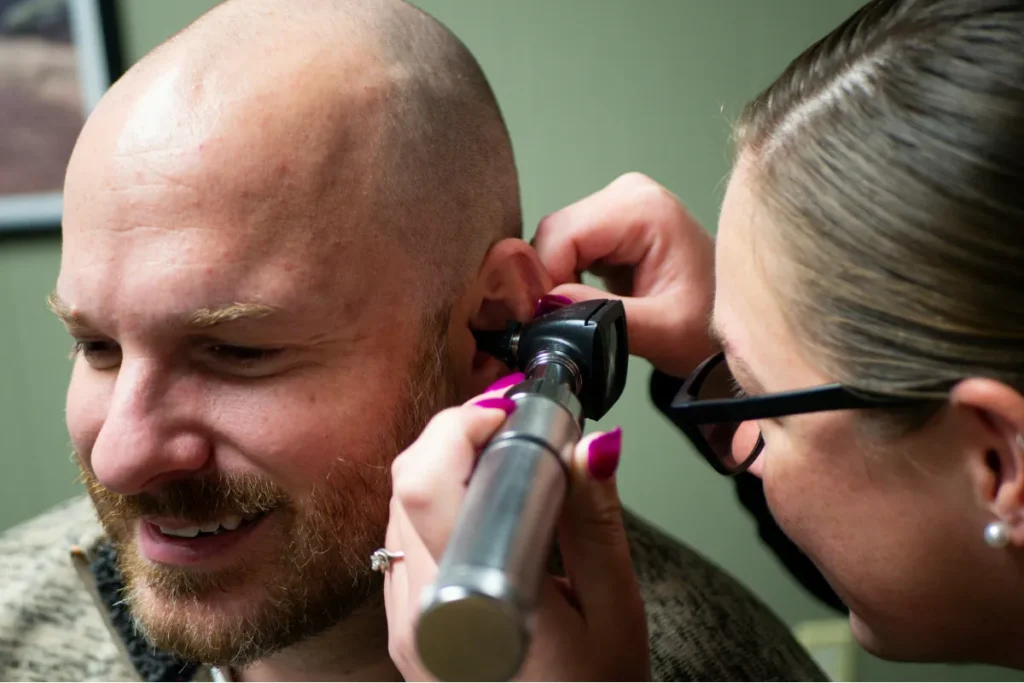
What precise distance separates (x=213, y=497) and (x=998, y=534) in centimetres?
65

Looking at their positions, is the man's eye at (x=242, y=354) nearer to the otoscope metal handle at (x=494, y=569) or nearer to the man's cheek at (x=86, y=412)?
the man's cheek at (x=86, y=412)

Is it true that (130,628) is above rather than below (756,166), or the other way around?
below

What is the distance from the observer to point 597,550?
69cm

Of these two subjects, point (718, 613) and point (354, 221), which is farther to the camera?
point (718, 613)

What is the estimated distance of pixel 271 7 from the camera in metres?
0.89

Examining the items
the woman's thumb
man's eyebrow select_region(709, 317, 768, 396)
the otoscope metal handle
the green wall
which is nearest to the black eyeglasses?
man's eyebrow select_region(709, 317, 768, 396)

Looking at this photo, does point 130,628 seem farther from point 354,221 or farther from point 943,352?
point 943,352

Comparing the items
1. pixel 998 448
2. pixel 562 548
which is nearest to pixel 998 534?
pixel 998 448

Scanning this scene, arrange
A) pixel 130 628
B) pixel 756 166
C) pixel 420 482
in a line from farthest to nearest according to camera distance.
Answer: pixel 130 628 < pixel 756 166 < pixel 420 482

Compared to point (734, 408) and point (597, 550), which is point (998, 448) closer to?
point (734, 408)

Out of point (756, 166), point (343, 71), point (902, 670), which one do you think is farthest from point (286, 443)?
point (902, 670)

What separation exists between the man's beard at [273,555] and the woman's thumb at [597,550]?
0.74ft

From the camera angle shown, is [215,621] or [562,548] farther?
[215,621]

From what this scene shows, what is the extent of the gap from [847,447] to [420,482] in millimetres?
326
